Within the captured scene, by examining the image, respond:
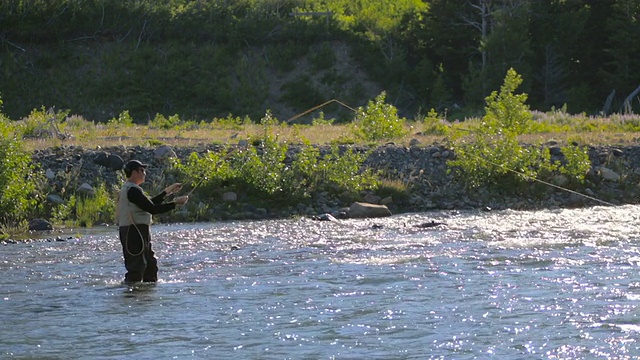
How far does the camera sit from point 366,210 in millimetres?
19297

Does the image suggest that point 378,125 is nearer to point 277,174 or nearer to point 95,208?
point 277,174

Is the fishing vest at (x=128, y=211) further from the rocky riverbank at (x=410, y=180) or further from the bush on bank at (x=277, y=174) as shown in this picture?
the rocky riverbank at (x=410, y=180)

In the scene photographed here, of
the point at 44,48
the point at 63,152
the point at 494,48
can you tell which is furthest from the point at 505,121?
the point at 44,48

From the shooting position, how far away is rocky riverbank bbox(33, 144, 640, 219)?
19.7 meters

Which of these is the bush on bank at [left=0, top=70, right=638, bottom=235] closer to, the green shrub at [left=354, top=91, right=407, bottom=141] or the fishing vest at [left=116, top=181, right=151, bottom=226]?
the green shrub at [left=354, top=91, right=407, bottom=141]

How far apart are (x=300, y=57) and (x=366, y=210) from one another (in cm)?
3190

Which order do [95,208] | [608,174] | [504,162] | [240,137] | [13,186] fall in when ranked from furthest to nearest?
1. [240,137]
2. [608,174]
3. [504,162]
4. [95,208]
5. [13,186]

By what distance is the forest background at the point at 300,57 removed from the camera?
45.5 meters

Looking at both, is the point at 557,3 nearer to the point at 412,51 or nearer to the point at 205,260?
the point at 412,51

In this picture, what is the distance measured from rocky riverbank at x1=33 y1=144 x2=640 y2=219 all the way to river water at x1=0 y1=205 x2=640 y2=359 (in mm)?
2412

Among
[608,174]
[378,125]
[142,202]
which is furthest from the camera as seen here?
[378,125]

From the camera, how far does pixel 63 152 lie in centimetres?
2092

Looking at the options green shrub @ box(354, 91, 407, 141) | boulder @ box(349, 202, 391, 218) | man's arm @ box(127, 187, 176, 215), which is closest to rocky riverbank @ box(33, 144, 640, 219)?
boulder @ box(349, 202, 391, 218)

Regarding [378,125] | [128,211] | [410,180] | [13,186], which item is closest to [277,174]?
[410,180]
